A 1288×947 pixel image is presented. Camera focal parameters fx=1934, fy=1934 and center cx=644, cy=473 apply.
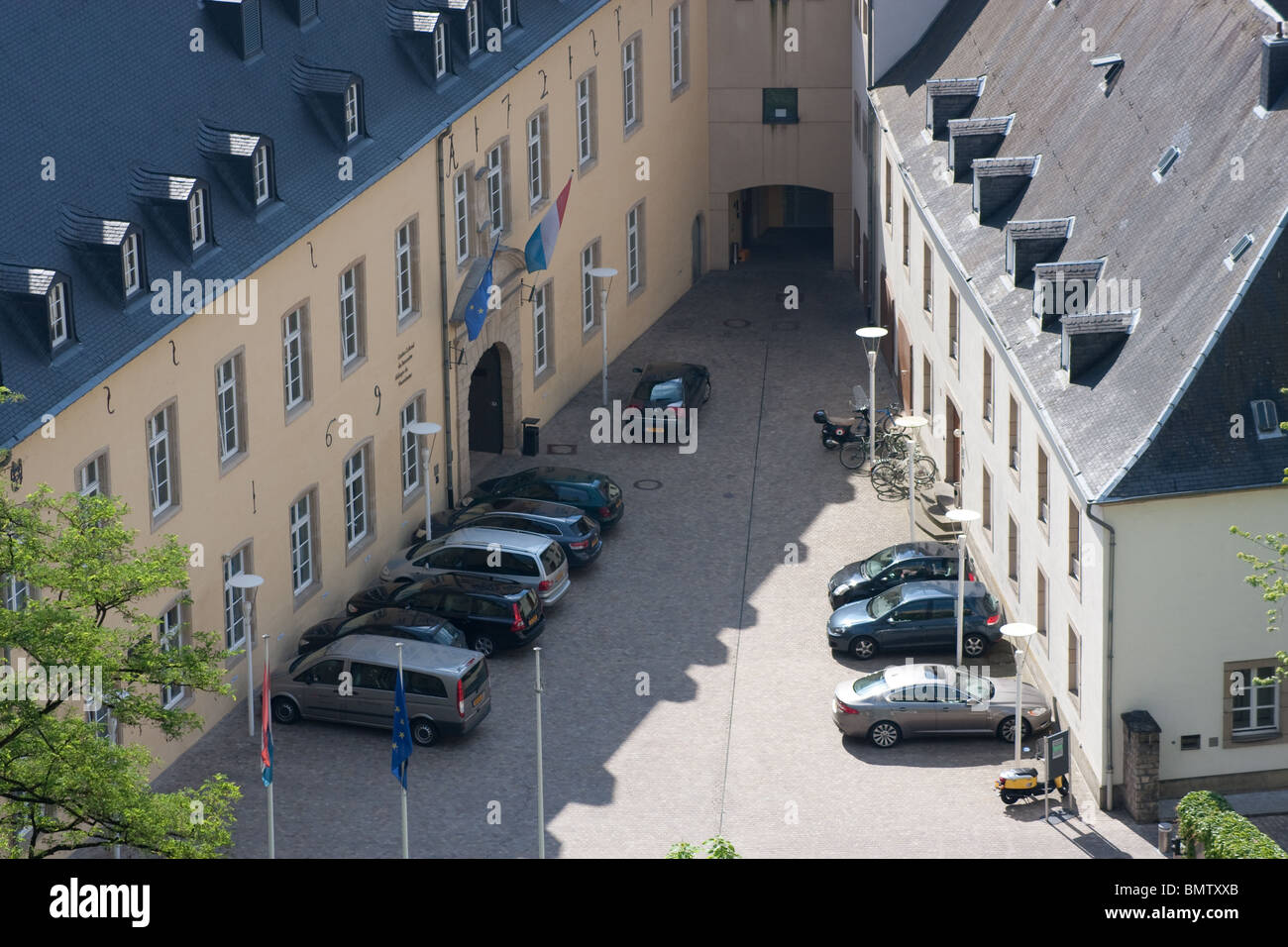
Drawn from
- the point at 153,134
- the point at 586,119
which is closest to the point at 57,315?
the point at 153,134

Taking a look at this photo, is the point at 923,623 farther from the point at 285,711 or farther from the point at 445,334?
the point at 445,334

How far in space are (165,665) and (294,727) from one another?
44.5ft

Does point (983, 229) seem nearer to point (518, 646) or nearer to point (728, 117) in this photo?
point (518, 646)

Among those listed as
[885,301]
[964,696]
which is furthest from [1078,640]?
[885,301]

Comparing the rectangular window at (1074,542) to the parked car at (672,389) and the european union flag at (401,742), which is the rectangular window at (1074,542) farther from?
the parked car at (672,389)

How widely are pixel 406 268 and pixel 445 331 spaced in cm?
226

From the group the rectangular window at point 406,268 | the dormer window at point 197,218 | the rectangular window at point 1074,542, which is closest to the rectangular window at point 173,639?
the dormer window at point 197,218

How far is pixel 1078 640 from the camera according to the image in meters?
34.5

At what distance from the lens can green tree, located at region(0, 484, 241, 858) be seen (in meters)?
21.9

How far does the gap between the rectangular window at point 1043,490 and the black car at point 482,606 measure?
10466 mm

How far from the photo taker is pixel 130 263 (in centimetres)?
3306

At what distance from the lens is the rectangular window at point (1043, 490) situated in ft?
121

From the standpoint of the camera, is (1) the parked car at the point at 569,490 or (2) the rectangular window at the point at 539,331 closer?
(1) the parked car at the point at 569,490

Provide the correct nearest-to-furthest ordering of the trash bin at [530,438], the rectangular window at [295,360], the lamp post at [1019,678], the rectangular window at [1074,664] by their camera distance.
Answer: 1. the lamp post at [1019,678]
2. the rectangular window at [1074,664]
3. the rectangular window at [295,360]
4. the trash bin at [530,438]
